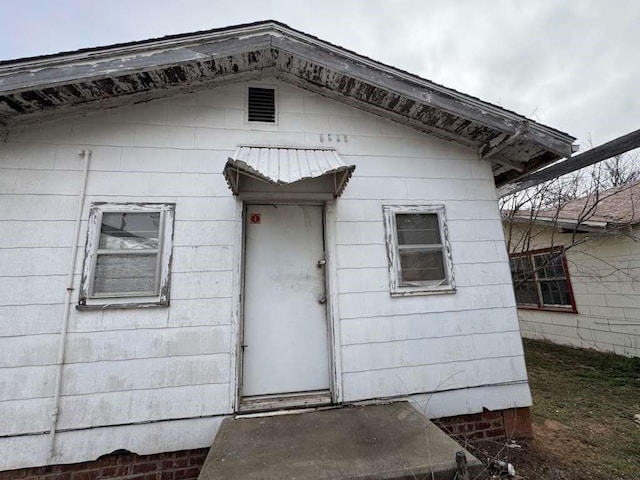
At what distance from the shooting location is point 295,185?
3061 mm

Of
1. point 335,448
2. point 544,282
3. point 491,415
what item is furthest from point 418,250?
point 544,282

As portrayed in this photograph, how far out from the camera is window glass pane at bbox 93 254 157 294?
2672mm

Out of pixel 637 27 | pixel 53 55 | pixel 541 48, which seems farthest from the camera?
pixel 541 48

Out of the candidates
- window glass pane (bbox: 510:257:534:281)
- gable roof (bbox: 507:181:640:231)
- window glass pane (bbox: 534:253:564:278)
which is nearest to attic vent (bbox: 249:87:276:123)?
Result: gable roof (bbox: 507:181:640:231)

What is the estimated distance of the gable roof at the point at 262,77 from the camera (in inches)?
101

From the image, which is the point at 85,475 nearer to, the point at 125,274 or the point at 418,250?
the point at 125,274

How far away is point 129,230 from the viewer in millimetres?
2807

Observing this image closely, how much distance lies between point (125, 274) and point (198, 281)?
680 mm

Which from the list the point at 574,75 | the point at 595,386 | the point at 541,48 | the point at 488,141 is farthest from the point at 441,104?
the point at 574,75

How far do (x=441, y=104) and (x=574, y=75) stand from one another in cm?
1161

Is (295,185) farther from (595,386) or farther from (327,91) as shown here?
(595,386)

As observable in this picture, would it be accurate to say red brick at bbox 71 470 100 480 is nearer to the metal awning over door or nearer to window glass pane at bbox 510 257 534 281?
the metal awning over door

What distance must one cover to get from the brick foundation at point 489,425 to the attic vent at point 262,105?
3.89m

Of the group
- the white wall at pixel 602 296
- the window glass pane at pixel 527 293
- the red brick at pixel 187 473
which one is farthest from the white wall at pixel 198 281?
the window glass pane at pixel 527 293
